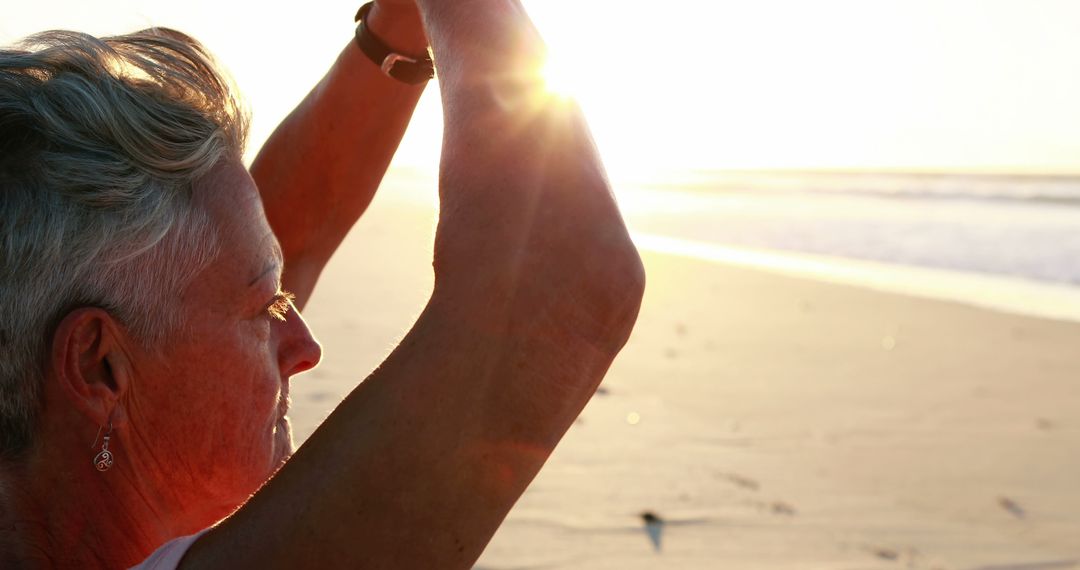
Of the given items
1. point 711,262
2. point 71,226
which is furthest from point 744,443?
point 711,262

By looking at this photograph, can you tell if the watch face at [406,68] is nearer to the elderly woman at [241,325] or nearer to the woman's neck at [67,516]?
the elderly woman at [241,325]

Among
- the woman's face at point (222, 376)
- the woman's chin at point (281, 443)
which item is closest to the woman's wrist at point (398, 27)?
the woman's face at point (222, 376)

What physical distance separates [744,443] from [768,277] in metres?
6.34

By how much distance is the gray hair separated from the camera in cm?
134

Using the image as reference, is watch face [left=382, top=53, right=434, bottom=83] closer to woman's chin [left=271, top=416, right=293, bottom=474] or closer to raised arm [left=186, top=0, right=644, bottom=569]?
woman's chin [left=271, top=416, right=293, bottom=474]

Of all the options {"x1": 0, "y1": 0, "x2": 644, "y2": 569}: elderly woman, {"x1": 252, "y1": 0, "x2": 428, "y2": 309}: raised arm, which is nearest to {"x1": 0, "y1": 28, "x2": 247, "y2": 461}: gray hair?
{"x1": 0, "y1": 0, "x2": 644, "y2": 569}: elderly woman

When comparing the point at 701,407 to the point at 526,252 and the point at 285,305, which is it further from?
the point at 526,252

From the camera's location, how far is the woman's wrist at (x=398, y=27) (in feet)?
6.72

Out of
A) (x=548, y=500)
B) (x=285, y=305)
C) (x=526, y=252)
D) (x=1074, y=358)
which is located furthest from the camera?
(x=1074, y=358)

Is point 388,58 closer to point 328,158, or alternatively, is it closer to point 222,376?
point 328,158

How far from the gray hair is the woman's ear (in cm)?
2

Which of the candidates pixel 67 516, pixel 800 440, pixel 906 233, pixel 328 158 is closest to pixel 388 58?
pixel 328 158

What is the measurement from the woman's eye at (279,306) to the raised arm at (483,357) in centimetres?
54

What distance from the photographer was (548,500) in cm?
444
